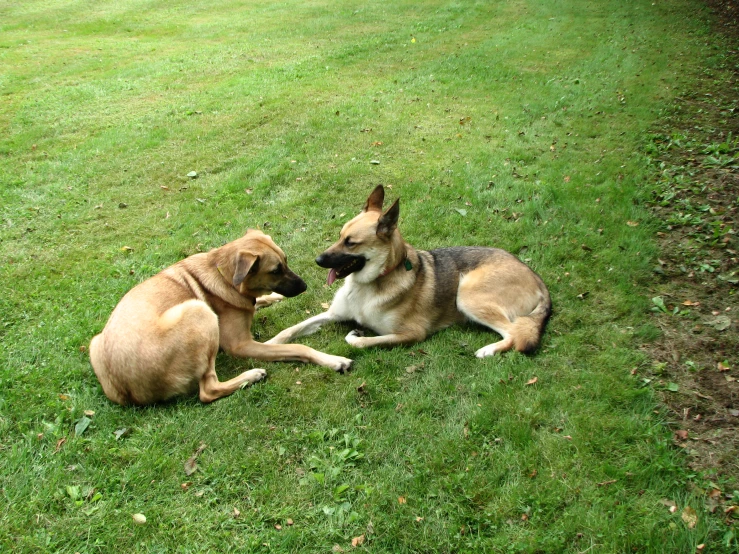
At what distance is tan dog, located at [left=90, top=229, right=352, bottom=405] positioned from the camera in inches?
172

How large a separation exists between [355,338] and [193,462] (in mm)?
2005

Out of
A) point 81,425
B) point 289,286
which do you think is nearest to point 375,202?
point 289,286

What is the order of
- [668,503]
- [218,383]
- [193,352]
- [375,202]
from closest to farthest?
[668,503] → [193,352] → [218,383] → [375,202]

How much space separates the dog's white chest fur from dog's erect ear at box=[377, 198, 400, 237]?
64 cm

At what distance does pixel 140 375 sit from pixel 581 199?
261 inches

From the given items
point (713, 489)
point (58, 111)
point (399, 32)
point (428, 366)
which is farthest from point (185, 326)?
point (399, 32)

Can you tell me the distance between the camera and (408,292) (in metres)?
5.53

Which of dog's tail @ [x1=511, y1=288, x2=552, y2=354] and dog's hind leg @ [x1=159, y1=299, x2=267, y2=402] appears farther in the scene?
dog's tail @ [x1=511, y1=288, x2=552, y2=354]

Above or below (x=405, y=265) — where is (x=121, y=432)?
below

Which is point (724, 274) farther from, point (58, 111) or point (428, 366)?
point (58, 111)

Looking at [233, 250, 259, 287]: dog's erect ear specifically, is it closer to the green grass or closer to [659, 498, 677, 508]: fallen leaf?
the green grass

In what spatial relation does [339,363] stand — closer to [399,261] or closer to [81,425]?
[399,261]

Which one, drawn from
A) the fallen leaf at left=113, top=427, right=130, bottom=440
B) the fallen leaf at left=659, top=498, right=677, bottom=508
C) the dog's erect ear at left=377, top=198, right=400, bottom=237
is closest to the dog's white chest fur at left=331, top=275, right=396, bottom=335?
the dog's erect ear at left=377, top=198, right=400, bottom=237

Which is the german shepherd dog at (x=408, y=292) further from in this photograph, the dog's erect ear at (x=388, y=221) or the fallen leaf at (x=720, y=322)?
the fallen leaf at (x=720, y=322)
